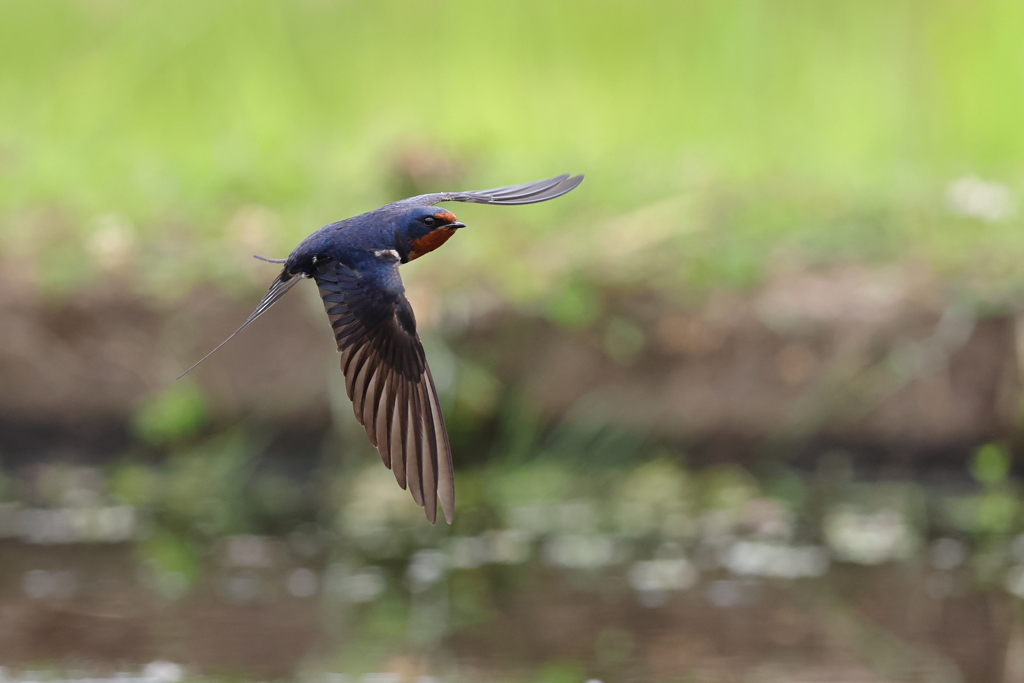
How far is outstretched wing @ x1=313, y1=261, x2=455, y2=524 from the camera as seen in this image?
2.18 meters

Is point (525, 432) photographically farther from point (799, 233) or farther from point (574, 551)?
point (799, 233)

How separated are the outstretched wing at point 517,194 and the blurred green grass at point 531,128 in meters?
2.03

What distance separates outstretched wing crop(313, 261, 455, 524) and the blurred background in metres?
0.76

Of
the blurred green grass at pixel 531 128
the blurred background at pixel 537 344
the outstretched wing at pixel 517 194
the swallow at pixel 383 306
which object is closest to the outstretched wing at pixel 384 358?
Answer: the swallow at pixel 383 306

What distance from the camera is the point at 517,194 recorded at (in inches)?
93.6

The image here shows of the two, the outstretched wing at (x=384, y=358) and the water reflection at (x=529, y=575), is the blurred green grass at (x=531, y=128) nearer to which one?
the water reflection at (x=529, y=575)

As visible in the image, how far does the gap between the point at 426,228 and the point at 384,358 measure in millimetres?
228

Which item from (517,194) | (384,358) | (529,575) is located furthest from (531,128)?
(384,358)

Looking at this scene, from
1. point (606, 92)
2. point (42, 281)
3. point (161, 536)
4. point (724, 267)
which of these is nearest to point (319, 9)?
point (606, 92)

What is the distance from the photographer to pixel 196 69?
565cm

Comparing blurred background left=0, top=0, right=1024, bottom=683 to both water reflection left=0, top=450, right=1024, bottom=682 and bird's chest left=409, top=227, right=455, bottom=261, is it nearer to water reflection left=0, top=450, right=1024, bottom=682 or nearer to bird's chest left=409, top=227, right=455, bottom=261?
water reflection left=0, top=450, right=1024, bottom=682

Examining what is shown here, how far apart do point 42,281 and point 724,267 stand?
2.21 metres

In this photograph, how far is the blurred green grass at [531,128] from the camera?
4676 millimetres

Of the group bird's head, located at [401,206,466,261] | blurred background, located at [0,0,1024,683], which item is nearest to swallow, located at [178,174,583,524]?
bird's head, located at [401,206,466,261]
